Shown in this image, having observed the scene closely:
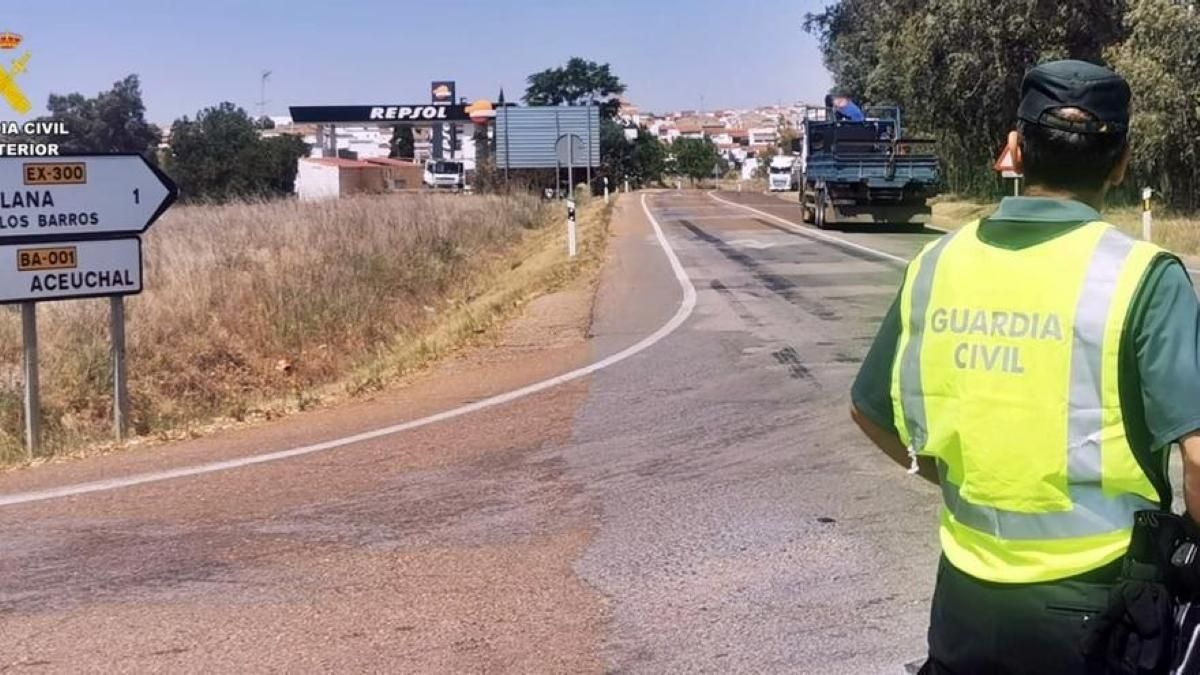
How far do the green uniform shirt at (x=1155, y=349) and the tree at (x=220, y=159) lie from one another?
3260 centimetres

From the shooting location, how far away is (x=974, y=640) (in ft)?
7.98

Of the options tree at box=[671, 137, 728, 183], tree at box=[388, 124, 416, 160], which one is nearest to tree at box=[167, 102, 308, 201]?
tree at box=[388, 124, 416, 160]

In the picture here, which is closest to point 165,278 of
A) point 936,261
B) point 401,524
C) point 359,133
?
point 401,524

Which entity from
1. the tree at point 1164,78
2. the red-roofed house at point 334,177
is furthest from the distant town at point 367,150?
the tree at point 1164,78

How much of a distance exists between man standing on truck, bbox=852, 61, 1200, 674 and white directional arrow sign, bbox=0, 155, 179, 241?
8036 mm

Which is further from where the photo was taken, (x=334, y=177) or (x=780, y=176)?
(x=780, y=176)

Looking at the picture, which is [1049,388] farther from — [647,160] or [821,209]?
[647,160]

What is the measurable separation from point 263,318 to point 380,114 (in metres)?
89.3

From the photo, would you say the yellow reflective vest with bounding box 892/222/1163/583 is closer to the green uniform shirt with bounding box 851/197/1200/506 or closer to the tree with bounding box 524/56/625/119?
the green uniform shirt with bounding box 851/197/1200/506

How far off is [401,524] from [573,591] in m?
1.39

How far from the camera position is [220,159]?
39.9m

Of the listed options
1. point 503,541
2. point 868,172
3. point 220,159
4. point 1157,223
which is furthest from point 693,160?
point 503,541

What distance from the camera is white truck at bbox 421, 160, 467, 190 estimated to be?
66938 mm

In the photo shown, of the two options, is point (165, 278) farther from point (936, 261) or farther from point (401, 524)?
point (936, 261)
